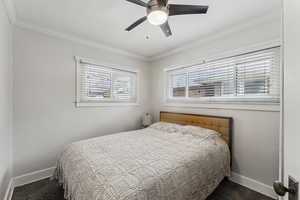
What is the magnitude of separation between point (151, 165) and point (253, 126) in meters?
1.75

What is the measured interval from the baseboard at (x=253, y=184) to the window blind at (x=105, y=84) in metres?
2.64

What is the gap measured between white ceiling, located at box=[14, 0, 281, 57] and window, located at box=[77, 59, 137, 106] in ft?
2.05

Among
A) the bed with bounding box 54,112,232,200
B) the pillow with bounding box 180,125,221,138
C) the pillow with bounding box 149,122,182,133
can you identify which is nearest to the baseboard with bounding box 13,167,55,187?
the bed with bounding box 54,112,232,200

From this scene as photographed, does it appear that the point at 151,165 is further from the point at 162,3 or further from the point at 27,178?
the point at 27,178

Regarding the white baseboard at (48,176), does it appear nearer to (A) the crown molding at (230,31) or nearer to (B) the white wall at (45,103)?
(B) the white wall at (45,103)

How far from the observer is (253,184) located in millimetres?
2154

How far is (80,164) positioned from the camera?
1539mm

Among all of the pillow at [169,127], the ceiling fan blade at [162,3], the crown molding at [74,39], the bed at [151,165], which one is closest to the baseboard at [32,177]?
the bed at [151,165]

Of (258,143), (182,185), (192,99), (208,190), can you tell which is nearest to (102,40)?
(192,99)

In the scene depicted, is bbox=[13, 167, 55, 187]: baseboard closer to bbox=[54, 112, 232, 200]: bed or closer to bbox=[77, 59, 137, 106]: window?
bbox=[54, 112, 232, 200]: bed

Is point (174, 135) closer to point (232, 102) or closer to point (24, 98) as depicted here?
point (232, 102)

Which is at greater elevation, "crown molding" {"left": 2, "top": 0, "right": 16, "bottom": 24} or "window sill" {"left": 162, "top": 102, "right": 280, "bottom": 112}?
"crown molding" {"left": 2, "top": 0, "right": 16, "bottom": 24}

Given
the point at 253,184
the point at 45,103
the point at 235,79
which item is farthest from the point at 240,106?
the point at 45,103

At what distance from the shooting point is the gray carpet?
1.97 m
